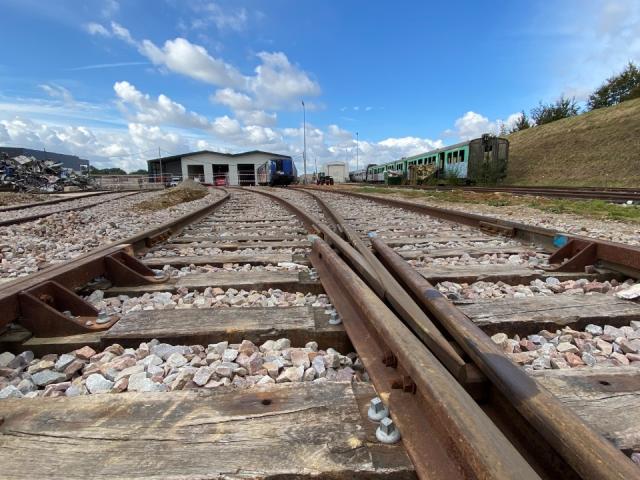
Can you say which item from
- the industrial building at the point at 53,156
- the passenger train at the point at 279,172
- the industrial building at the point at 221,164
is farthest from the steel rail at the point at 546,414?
the industrial building at the point at 221,164

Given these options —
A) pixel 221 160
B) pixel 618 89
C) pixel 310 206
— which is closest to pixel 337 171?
pixel 221 160

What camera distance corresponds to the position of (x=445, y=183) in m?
24.1

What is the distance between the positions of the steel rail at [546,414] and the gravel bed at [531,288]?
3.01ft

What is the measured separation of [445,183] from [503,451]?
2479 cm

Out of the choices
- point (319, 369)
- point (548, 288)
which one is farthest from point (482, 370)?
point (548, 288)

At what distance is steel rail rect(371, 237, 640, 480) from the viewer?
2.50ft

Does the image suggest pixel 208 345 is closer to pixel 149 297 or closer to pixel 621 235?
pixel 149 297

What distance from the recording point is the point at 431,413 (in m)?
1.00

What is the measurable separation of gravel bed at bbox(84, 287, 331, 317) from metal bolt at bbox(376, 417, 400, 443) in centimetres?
104

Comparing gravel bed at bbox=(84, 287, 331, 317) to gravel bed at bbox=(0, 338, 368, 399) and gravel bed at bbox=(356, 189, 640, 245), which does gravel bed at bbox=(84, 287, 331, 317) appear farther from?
gravel bed at bbox=(356, 189, 640, 245)

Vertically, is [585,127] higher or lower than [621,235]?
higher

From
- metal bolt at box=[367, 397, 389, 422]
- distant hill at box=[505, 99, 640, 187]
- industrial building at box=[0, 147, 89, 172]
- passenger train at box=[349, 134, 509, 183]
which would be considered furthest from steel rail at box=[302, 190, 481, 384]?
industrial building at box=[0, 147, 89, 172]

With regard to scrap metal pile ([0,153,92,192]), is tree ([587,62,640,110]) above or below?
above

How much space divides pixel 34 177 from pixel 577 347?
91.8 ft
